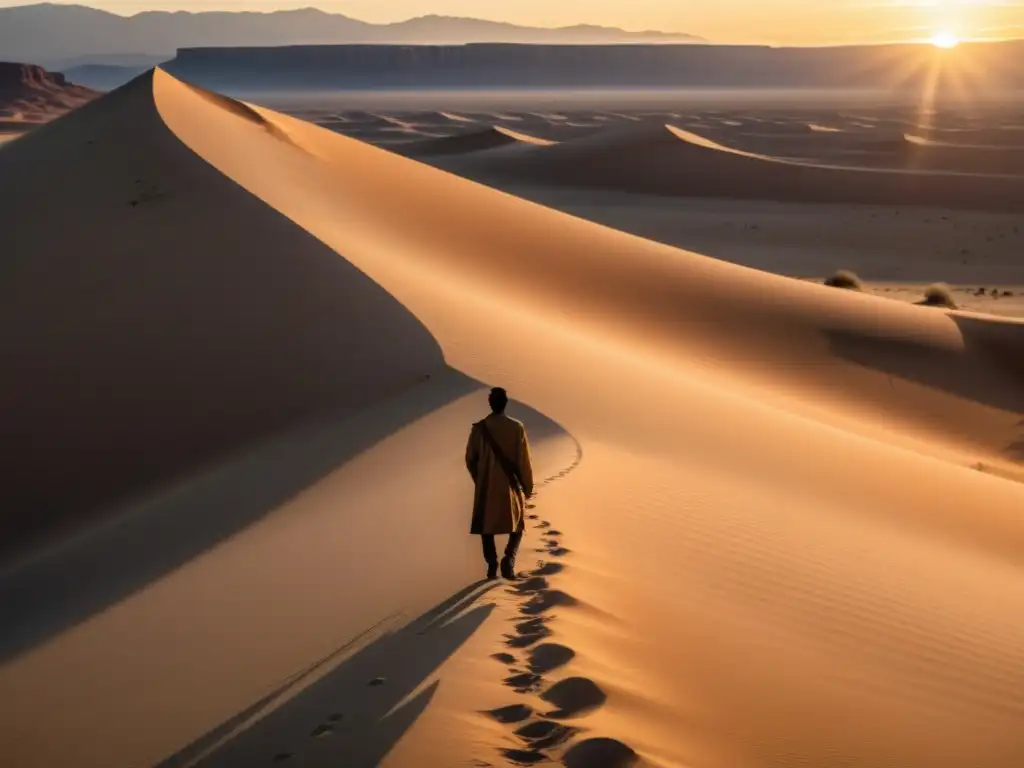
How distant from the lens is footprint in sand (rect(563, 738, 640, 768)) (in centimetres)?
437

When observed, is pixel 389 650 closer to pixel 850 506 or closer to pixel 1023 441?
pixel 850 506

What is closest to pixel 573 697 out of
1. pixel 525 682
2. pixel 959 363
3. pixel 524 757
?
pixel 525 682

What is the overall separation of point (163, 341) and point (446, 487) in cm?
580

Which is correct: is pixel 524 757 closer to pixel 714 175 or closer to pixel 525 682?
pixel 525 682

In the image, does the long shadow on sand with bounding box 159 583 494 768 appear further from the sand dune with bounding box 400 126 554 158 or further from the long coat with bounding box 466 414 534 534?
the sand dune with bounding box 400 126 554 158

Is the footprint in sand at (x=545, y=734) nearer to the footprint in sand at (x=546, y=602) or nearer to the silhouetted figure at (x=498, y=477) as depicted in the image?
the footprint in sand at (x=546, y=602)

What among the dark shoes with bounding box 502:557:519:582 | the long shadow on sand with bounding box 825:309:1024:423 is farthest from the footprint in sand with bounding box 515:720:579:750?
the long shadow on sand with bounding box 825:309:1024:423

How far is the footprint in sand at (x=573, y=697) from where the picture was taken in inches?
185

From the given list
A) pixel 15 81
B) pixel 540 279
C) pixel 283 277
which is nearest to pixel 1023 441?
pixel 540 279

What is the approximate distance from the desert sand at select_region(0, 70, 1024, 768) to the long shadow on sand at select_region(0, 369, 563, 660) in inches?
1.9

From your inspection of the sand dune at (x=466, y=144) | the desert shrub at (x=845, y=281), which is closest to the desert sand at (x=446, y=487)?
the desert shrub at (x=845, y=281)

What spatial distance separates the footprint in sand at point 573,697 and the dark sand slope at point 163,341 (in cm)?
652

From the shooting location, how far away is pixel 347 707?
4.96 metres

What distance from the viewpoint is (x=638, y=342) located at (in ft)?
53.9
